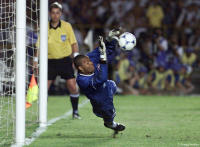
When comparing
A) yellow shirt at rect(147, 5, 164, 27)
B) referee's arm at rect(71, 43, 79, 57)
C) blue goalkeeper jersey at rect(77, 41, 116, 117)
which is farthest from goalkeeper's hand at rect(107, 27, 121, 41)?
yellow shirt at rect(147, 5, 164, 27)

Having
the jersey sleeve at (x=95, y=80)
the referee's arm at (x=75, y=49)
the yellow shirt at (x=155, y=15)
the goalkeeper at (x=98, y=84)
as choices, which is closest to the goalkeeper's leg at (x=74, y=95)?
the referee's arm at (x=75, y=49)

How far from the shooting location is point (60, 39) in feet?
36.7

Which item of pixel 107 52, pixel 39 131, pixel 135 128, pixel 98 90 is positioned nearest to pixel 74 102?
pixel 135 128

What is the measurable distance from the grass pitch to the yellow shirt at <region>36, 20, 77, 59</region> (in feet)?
4.64

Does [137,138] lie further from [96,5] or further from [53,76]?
[96,5]

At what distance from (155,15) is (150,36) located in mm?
1001

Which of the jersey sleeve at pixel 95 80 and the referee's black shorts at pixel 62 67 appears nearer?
the jersey sleeve at pixel 95 80

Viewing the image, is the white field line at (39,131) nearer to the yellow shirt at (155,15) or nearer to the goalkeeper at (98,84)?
the goalkeeper at (98,84)

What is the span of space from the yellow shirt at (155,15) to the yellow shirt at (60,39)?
9890 millimetres

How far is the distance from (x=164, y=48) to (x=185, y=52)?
2.73 ft

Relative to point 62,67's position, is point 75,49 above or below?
above

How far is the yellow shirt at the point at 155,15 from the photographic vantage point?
2061 cm

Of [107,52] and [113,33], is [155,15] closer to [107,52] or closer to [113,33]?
[107,52]

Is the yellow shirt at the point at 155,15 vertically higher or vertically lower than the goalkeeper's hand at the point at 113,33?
higher
